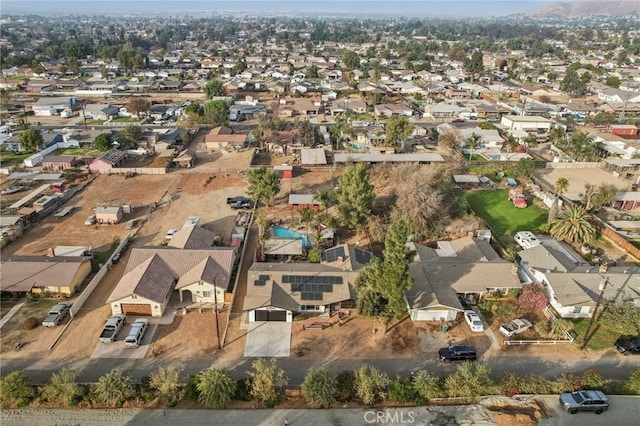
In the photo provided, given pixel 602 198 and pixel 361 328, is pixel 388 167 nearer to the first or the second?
pixel 602 198

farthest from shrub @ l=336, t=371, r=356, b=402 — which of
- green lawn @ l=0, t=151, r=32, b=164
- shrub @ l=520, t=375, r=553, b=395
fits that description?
green lawn @ l=0, t=151, r=32, b=164

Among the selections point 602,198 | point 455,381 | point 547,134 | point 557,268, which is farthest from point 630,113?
point 455,381

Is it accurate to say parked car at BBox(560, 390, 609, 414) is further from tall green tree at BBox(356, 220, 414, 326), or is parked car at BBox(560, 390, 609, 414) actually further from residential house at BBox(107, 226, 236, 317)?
residential house at BBox(107, 226, 236, 317)

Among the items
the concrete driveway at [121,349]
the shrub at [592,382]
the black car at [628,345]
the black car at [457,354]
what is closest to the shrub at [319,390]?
the black car at [457,354]

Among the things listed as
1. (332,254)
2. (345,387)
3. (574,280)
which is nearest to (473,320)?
(574,280)
